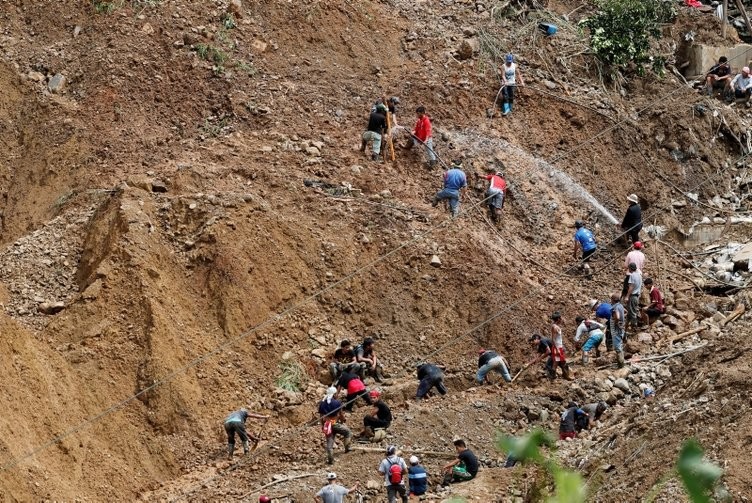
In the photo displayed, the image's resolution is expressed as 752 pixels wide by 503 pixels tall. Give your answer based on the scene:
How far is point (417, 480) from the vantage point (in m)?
14.9

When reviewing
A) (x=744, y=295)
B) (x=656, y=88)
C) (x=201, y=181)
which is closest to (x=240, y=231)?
(x=201, y=181)

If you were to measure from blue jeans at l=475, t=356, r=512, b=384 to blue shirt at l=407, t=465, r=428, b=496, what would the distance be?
2667 millimetres

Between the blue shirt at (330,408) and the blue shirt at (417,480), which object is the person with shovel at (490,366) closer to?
the blue shirt at (330,408)

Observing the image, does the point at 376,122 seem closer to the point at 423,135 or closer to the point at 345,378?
the point at 423,135

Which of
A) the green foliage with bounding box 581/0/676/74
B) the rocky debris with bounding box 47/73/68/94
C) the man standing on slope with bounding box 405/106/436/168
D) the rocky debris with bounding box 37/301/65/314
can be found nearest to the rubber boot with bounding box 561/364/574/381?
the man standing on slope with bounding box 405/106/436/168

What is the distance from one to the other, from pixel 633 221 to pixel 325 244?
5.19 meters

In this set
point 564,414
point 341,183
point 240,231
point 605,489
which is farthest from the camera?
point 341,183

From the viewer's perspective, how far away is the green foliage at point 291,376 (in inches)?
669

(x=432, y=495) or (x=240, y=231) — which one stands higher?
(x=240, y=231)

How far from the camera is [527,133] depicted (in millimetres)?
21953

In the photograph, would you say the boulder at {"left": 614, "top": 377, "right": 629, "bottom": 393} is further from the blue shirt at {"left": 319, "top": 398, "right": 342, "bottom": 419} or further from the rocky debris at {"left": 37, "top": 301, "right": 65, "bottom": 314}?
the rocky debris at {"left": 37, "top": 301, "right": 65, "bottom": 314}

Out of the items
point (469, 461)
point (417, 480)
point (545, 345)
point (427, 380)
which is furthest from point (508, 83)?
point (417, 480)

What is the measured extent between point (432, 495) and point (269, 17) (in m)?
10.1

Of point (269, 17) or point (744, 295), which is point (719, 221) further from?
point (269, 17)
